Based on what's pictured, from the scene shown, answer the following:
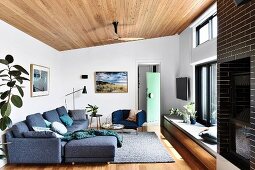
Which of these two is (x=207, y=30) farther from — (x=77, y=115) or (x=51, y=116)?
(x=51, y=116)

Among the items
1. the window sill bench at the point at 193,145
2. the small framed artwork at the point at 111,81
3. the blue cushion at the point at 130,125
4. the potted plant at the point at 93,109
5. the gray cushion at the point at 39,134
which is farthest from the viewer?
the small framed artwork at the point at 111,81

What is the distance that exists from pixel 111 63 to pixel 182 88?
2470mm

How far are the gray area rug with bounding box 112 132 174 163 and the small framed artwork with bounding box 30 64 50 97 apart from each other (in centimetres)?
233

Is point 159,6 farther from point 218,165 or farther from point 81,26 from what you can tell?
point 218,165

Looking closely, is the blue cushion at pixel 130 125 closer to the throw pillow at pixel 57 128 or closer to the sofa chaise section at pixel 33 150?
the throw pillow at pixel 57 128

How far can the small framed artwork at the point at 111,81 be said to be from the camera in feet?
28.7

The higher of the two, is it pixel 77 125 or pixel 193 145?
pixel 77 125

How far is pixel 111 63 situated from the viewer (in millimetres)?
8758

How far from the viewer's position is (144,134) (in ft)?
23.2

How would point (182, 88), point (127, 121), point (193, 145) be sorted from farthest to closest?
point (182, 88), point (127, 121), point (193, 145)

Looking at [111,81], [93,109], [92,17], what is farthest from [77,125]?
[92,17]

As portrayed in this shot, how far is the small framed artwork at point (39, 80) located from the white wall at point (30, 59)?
0.12 meters

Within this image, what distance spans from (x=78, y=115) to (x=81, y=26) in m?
2.76

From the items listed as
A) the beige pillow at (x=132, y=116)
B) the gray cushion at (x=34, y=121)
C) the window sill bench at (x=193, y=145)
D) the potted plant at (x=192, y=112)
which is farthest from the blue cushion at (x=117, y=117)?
the gray cushion at (x=34, y=121)
